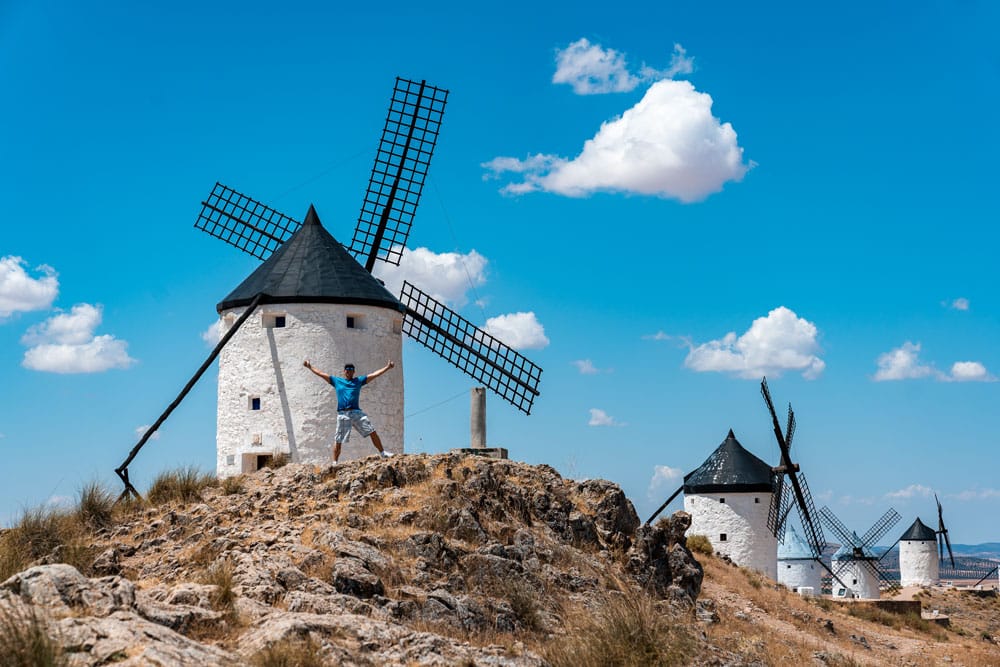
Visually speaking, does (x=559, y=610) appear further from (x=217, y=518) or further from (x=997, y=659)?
(x=997, y=659)

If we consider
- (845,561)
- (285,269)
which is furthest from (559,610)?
(845,561)

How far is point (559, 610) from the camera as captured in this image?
52.9 ft

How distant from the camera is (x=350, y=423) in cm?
1973

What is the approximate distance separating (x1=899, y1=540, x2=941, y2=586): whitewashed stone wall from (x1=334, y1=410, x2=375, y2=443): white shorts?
54.6m

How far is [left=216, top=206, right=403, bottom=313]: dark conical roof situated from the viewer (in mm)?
22203

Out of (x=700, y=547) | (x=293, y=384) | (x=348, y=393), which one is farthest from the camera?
(x=700, y=547)

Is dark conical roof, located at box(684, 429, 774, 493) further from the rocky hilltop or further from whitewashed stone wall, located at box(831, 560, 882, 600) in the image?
the rocky hilltop

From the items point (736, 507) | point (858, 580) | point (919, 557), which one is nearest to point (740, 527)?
point (736, 507)

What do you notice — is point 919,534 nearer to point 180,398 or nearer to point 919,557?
point 919,557

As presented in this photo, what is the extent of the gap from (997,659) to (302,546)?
19102 mm

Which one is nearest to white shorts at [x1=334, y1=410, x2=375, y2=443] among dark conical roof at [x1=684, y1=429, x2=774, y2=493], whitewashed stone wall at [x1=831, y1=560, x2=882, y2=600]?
dark conical roof at [x1=684, y1=429, x2=774, y2=493]

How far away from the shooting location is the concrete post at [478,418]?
2230cm

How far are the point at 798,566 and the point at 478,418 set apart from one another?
28.9 metres

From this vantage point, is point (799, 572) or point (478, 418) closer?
point (478, 418)
